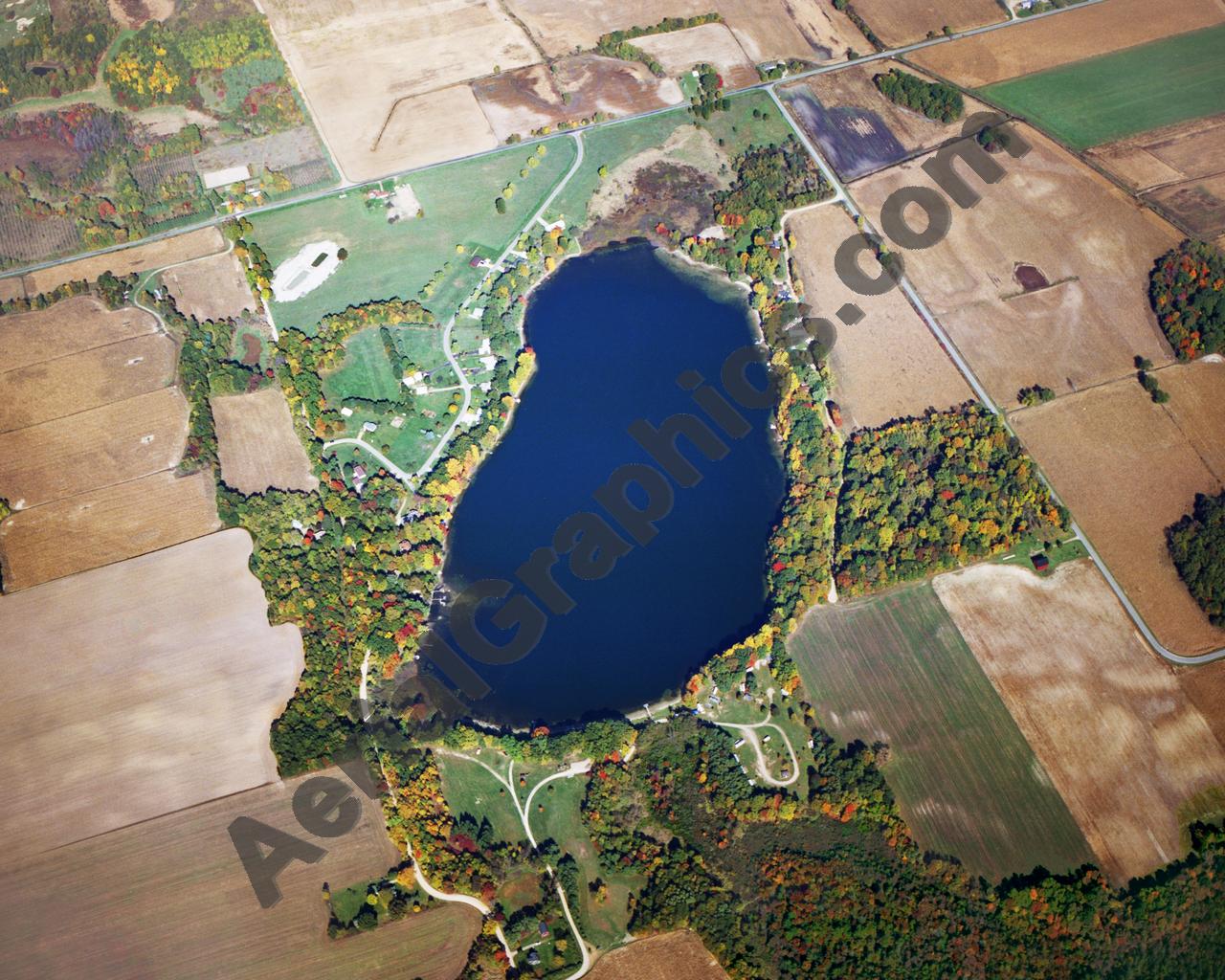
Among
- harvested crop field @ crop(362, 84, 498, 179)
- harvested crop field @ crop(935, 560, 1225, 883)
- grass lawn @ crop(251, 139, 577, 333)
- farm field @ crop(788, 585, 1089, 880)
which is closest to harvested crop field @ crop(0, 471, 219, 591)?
grass lawn @ crop(251, 139, 577, 333)

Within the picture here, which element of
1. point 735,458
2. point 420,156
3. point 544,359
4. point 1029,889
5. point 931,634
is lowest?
point 1029,889

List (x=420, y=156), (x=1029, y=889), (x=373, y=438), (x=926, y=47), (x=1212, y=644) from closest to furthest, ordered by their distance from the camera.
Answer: (x=1029, y=889) → (x=1212, y=644) → (x=373, y=438) → (x=420, y=156) → (x=926, y=47)

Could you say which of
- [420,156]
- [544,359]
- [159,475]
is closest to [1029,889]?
[544,359]

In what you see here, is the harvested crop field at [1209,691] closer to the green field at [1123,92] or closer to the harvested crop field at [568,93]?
the green field at [1123,92]

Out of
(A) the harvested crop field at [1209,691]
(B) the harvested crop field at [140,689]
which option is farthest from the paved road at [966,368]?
(B) the harvested crop field at [140,689]

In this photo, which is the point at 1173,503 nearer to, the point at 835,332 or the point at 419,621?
the point at 835,332

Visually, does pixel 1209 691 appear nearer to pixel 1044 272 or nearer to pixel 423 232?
pixel 1044 272

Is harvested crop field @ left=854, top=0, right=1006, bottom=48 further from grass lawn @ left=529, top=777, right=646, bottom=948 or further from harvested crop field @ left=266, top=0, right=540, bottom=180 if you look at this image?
grass lawn @ left=529, top=777, right=646, bottom=948
